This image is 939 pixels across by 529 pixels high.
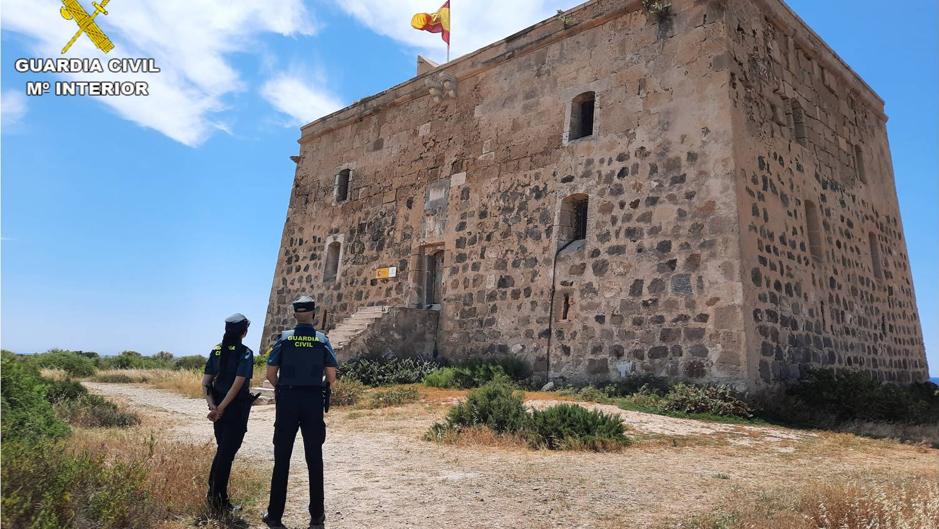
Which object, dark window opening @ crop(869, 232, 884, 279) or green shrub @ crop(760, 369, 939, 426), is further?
dark window opening @ crop(869, 232, 884, 279)

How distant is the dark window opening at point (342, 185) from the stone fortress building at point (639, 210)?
1.09 metres

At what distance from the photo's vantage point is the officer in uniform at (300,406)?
4203 mm

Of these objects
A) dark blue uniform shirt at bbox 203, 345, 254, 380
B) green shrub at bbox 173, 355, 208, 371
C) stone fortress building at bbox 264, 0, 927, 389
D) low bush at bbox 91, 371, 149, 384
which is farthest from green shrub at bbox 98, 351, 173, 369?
dark blue uniform shirt at bbox 203, 345, 254, 380

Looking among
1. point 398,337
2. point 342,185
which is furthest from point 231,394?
point 342,185

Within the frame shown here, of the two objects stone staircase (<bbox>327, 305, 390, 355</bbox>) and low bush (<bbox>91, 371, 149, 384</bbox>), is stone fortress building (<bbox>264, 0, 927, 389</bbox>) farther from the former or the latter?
low bush (<bbox>91, 371, 149, 384</bbox>)

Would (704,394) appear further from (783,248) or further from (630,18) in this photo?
(630,18)

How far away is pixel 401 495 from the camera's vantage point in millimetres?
4953

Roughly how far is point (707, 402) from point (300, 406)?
24.3 feet

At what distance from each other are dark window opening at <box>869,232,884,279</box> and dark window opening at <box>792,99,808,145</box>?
3933 mm

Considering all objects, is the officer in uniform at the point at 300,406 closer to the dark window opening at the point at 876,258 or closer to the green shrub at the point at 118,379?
the green shrub at the point at 118,379

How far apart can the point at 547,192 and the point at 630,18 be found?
156 inches

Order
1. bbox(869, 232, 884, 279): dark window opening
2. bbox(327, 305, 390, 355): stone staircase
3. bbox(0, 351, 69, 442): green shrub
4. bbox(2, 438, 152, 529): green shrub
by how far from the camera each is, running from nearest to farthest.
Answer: bbox(2, 438, 152, 529): green shrub → bbox(0, 351, 69, 442): green shrub → bbox(327, 305, 390, 355): stone staircase → bbox(869, 232, 884, 279): dark window opening

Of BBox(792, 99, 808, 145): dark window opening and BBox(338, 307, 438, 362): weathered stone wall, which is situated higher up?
BBox(792, 99, 808, 145): dark window opening

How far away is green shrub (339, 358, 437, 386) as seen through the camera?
44.4 ft
